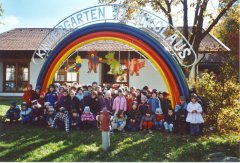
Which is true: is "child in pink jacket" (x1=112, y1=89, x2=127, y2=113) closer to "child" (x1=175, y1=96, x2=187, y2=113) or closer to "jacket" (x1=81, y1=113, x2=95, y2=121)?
"jacket" (x1=81, y1=113, x2=95, y2=121)

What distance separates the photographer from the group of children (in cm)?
1090

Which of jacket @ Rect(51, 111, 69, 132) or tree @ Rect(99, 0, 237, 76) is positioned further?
tree @ Rect(99, 0, 237, 76)

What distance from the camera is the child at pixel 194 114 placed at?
10534mm

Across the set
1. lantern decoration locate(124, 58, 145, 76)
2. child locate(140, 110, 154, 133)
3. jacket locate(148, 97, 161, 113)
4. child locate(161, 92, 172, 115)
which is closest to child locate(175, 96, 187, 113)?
child locate(161, 92, 172, 115)

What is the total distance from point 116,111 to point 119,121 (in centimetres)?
41

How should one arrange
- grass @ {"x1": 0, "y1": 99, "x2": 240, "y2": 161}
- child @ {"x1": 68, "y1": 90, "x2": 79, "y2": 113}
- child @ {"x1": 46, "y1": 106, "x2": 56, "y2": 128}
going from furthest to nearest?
child @ {"x1": 46, "y1": 106, "x2": 56, "y2": 128}
child @ {"x1": 68, "y1": 90, "x2": 79, "y2": 113}
grass @ {"x1": 0, "y1": 99, "x2": 240, "y2": 161}

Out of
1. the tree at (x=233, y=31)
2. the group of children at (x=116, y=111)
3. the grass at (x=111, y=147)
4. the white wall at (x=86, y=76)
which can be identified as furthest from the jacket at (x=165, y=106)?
the white wall at (x=86, y=76)

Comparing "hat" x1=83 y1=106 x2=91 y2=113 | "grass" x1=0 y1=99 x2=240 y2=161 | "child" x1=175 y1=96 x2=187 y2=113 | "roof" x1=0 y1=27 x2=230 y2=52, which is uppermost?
"roof" x1=0 y1=27 x2=230 y2=52

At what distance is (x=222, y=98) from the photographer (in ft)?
37.5

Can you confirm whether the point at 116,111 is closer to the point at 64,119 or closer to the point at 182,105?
the point at 64,119

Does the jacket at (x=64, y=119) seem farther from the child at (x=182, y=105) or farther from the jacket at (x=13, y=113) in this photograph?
the child at (x=182, y=105)

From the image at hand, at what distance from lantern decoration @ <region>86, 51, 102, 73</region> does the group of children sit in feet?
30.4

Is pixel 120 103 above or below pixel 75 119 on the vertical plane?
above

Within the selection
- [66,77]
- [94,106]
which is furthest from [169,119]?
[66,77]
